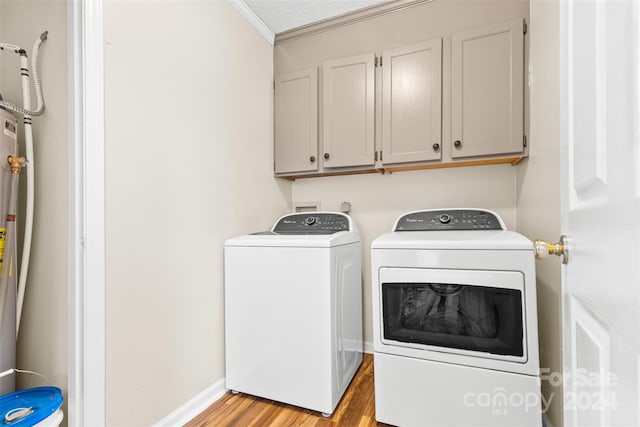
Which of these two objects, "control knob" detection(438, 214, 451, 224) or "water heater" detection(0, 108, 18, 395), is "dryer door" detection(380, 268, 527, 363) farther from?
"water heater" detection(0, 108, 18, 395)

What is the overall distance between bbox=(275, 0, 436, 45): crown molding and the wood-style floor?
251 cm

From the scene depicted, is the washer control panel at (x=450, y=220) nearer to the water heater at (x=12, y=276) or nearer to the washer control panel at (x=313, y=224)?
the washer control panel at (x=313, y=224)

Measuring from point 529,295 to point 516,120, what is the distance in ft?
3.33

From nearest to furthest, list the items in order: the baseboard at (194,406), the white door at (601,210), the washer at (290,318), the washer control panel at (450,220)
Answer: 1. the white door at (601,210)
2. the baseboard at (194,406)
3. the washer at (290,318)
4. the washer control panel at (450,220)

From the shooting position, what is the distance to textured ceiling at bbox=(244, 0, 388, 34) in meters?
1.95

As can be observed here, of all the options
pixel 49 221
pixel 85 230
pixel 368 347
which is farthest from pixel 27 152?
pixel 368 347

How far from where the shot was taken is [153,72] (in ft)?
4.40

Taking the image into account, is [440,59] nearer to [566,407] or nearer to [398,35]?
[398,35]

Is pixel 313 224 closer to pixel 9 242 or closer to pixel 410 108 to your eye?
pixel 410 108

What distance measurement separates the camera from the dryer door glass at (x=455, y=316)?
1212 millimetres

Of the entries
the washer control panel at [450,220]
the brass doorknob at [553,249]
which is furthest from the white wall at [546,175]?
the brass doorknob at [553,249]

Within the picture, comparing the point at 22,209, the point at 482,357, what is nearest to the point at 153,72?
the point at 22,209

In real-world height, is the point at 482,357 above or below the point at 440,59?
below

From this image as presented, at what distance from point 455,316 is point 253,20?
2281 mm
